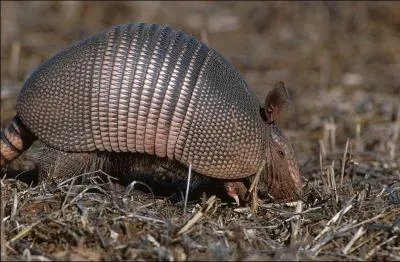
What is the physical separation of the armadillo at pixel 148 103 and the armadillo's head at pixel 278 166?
0.53 feet

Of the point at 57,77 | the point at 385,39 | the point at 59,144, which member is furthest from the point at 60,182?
the point at 385,39

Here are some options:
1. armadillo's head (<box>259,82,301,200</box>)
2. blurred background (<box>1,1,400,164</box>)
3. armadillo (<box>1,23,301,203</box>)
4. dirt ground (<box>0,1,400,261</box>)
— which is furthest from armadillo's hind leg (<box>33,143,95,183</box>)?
blurred background (<box>1,1,400,164</box>)

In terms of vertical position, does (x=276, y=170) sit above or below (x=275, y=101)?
below

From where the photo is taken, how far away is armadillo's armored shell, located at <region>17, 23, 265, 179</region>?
619 centimetres

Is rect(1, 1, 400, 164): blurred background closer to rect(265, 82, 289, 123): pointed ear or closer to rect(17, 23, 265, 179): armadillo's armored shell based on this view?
rect(265, 82, 289, 123): pointed ear

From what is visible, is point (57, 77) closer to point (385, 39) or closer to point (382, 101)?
point (382, 101)

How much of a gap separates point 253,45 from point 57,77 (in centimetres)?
833

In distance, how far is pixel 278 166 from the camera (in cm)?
667

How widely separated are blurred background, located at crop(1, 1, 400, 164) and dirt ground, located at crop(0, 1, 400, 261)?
22 mm

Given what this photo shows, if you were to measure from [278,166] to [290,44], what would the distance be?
783 centimetres

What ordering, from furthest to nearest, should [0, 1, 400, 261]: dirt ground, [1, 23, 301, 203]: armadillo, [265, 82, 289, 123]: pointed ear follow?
[265, 82, 289, 123]: pointed ear → [1, 23, 301, 203]: armadillo → [0, 1, 400, 261]: dirt ground

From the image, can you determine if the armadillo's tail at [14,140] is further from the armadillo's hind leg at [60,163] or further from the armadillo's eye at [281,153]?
the armadillo's eye at [281,153]

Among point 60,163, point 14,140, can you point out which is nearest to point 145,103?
point 60,163

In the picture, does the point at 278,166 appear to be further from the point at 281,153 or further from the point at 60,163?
the point at 60,163
